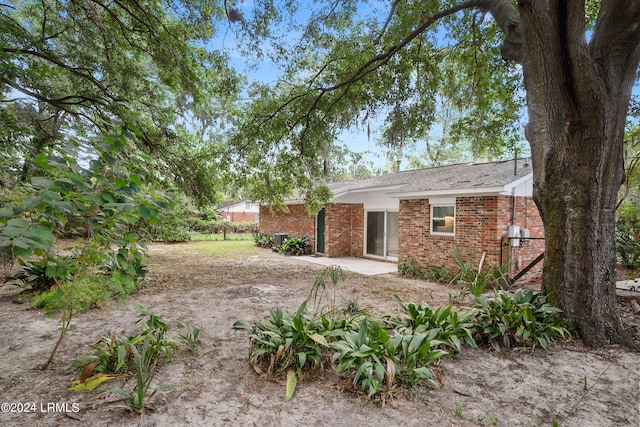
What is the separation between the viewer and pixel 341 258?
43.6 ft

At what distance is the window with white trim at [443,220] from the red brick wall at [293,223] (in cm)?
615

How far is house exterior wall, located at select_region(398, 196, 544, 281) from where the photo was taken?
26.4 feet

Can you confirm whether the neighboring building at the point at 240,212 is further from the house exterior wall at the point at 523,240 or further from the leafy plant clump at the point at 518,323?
the leafy plant clump at the point at 518,323

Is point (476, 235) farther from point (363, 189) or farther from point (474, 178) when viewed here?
point (363, 189)

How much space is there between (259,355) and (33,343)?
2941mm

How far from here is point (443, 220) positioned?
30.6 ft

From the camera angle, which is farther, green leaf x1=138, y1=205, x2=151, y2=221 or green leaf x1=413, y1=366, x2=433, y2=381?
green leaf x1=413, y1=366, x2=433, y2=381

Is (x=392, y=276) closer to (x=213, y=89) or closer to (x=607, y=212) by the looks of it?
(x=607, y=212)

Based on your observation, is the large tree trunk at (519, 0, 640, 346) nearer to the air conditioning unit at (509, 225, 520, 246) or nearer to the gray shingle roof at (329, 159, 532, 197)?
the gray shingle roof at (329, 159, 532, 197)

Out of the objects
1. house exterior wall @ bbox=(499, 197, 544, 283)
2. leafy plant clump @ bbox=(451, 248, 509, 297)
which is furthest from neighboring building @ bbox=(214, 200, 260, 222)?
leafy plant clump @ bbox=(451, 248, 509, 297)

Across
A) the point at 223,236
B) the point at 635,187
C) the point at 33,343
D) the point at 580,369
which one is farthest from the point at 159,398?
the point at 223,236

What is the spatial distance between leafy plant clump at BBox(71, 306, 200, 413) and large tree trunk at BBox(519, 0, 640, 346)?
473 cm

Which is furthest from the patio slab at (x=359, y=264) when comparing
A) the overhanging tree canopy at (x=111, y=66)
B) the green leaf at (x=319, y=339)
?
the green leaf at (x=319, y=339)

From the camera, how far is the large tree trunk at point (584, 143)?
384 centimetres
